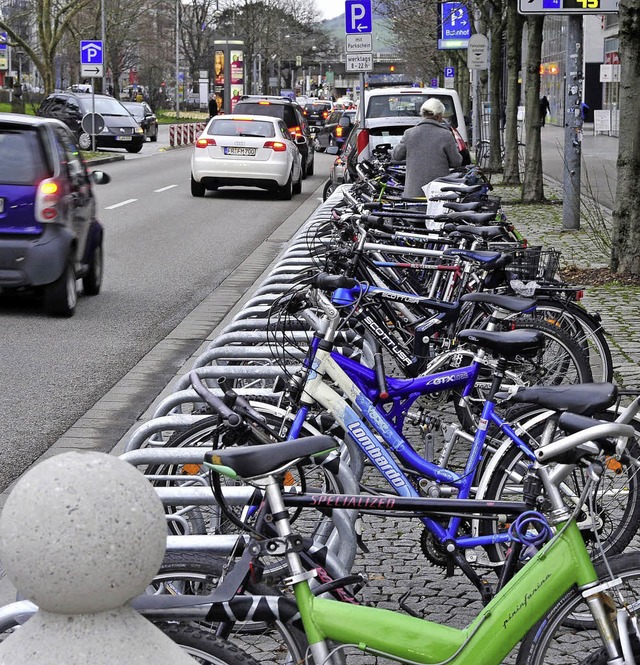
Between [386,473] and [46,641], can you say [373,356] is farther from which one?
[46,641]

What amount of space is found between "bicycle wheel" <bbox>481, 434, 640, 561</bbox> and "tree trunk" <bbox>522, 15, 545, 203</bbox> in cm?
1652

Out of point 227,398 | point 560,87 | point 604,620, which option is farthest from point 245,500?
point 560,87

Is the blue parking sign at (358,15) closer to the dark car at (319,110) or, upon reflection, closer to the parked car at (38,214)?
the parked car at (38,214)

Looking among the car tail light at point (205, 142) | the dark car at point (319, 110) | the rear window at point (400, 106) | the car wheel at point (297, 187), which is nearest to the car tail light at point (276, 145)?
the car tail light at point (205, 142)

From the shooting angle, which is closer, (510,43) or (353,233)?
(353,233)

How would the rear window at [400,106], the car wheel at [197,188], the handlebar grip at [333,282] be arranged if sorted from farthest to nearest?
the car wheel at [197,188] < the rear window at [400,106] < the handlebar grip at [333,282]

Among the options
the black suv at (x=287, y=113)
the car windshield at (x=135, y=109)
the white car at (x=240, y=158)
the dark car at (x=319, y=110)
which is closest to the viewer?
the white car at (x=240, y=158)

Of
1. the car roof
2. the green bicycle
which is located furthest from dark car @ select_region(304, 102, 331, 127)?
the green bicycle

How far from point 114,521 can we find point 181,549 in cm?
141

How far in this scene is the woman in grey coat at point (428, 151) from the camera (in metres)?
13.1

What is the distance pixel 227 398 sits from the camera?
11.3 ft

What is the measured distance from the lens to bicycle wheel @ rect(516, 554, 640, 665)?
9.49 ft

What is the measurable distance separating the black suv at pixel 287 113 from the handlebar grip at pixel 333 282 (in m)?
24.6

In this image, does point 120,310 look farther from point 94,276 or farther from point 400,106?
point 400,106
